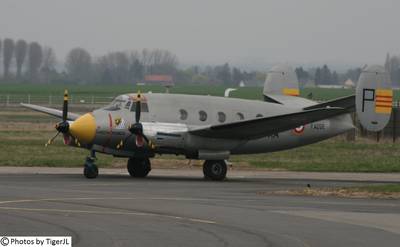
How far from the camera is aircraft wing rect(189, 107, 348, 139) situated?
34.5 metres

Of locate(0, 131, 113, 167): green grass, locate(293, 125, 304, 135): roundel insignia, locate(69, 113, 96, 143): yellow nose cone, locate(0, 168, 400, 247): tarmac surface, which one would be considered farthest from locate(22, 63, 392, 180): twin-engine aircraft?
locate(0, 131, 113, 167): green grass

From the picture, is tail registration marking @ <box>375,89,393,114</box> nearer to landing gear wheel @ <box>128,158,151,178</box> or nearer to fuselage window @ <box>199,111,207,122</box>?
fuselage window @ <box>199,111,207,122</box>

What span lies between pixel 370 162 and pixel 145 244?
96.0ft

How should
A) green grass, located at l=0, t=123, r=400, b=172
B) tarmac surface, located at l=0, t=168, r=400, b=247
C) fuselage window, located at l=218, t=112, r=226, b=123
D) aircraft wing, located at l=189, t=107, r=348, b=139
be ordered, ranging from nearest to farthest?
tarmac surface, located at l=0, t=168, r=400, b=247, aircraft wing, located at l=189, t=107, r=348, b=139, fuselage window, located at l=218, t=112, r=226, b=123, green grass, located at l=0, t=123, r=400, b=172

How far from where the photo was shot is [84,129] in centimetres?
3381

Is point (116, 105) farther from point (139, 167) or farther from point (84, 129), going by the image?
point (139, 167)

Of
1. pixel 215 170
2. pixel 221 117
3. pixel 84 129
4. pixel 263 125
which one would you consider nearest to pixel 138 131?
pixel 84 129

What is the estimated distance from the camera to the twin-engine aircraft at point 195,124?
113 ft

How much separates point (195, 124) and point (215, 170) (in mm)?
1898

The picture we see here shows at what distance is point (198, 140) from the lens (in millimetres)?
35406

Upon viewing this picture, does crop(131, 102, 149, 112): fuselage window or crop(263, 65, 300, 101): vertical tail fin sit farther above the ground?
crop(263, 65, 300, 101): vertical tail fin

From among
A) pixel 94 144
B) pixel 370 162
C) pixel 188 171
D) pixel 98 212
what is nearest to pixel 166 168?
pixel 188 171

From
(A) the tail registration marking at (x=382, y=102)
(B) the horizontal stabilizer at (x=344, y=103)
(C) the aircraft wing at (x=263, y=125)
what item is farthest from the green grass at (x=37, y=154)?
(A) the tail registration marking at (x=382, y=102)

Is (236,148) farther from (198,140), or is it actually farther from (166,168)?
(166,168)
